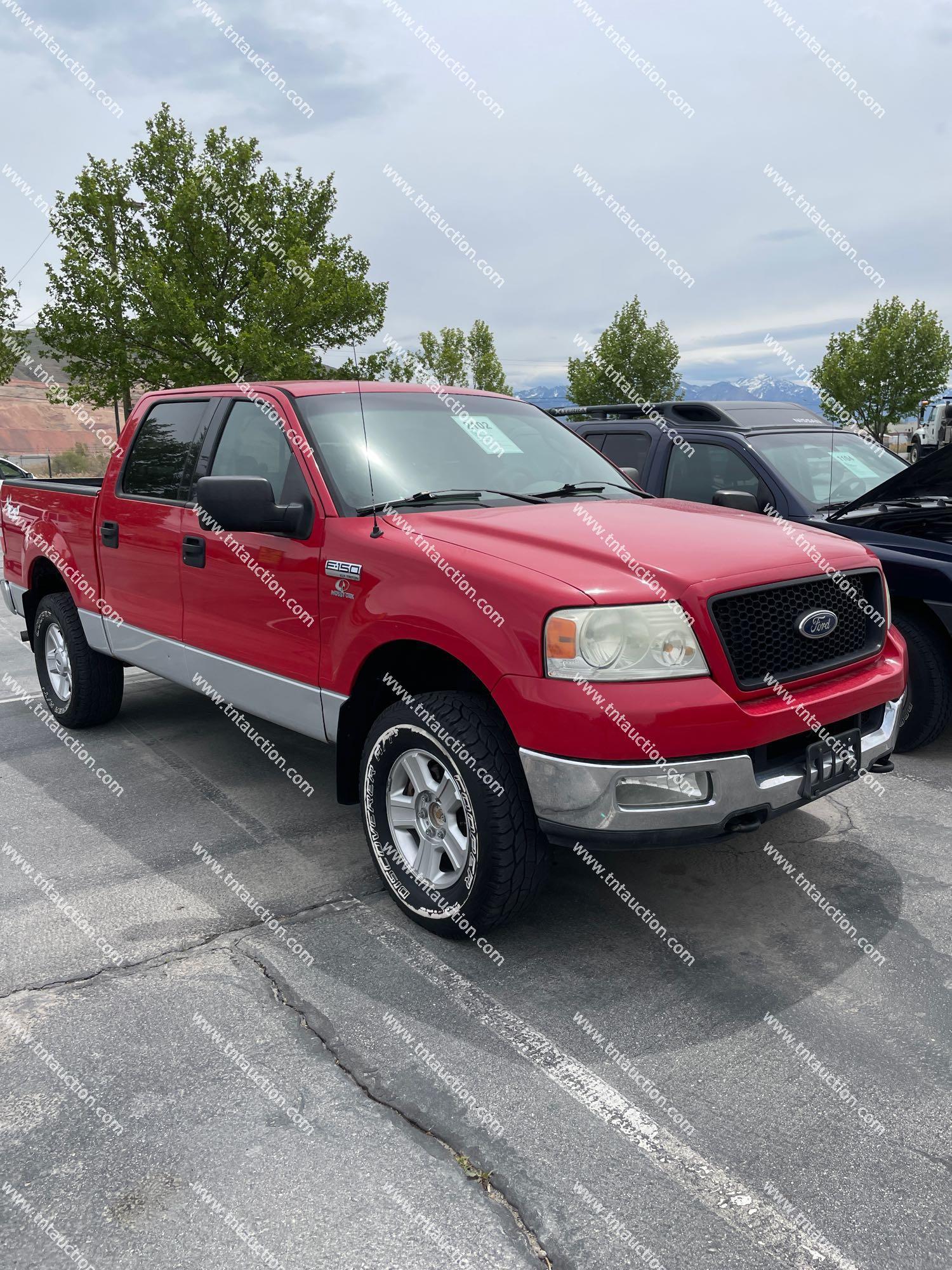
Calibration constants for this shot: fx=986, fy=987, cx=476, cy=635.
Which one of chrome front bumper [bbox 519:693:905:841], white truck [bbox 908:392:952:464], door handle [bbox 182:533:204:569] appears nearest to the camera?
chrome front bumper [bbox 519:693:905:841]

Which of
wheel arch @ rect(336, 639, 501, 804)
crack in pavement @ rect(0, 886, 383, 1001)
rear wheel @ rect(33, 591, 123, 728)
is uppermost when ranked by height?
wheel arch @ rect(336, 639, 501, 804)

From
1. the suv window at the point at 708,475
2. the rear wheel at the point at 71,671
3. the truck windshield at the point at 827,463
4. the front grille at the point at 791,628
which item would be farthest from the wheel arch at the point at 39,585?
the truck windshield at the point at 827,463

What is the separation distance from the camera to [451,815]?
3334 millimetres

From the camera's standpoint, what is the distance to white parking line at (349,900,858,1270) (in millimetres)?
2115

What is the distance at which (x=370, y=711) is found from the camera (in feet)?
12.4

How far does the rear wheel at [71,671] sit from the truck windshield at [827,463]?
4.44 metres

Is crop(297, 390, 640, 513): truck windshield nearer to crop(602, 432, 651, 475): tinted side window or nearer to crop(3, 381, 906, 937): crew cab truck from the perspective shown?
crop(3, 381, 906, 937): crew cab truck

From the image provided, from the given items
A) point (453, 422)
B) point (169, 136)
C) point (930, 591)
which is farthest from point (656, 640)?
point (169, 136)

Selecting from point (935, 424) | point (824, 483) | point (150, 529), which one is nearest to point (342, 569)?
point (150, 529)

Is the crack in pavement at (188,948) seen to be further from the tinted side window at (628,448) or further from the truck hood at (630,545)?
the tinted side window at (628,448)

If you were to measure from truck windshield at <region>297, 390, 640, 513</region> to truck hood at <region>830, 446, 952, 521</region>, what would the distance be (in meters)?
1.87

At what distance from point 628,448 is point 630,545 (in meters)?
4.52

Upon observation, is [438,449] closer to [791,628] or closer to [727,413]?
[791,628]

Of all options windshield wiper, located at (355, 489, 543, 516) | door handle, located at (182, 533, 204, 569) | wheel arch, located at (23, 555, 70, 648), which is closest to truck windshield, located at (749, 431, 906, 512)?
windshield wiper, located at (355, 489, 543, 516)
